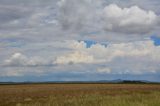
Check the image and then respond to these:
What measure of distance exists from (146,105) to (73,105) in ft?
24.9

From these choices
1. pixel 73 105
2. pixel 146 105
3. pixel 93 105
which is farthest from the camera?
pixel 73 105

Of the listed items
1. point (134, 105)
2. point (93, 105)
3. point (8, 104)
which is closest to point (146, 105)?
point (134, 105)

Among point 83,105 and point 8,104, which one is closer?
point 83,105

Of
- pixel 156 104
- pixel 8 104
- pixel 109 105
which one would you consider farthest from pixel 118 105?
pixel 8 104

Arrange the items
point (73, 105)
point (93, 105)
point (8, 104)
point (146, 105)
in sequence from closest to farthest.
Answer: point (146, 105)
point (93, 105)
point (73, 105)
point (8, 104)

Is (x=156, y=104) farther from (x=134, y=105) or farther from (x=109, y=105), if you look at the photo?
(x=109, y=105)

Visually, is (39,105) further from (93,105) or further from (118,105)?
(118,105)

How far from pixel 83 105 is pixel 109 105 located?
3.49m

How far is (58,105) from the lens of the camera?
29.9 meters

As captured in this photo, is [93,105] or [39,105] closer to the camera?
[93,105]

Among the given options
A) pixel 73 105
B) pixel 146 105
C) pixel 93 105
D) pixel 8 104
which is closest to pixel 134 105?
pixel 146 105

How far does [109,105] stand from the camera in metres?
25.0

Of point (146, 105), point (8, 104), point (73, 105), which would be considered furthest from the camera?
point (8, 104)

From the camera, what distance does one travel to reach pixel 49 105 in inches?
1165
